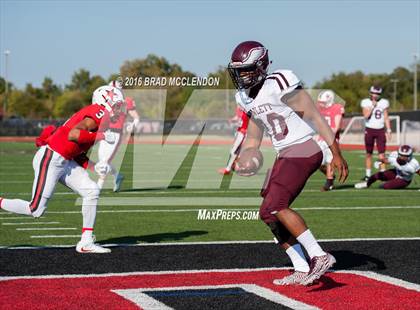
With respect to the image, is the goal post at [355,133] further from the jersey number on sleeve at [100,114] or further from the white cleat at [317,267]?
the white cleat at [317,267]

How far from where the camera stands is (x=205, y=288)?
6.38 metres

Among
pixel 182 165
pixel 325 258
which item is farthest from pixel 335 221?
pixel 182 165

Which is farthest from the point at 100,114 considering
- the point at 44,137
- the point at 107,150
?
the point at 107,150

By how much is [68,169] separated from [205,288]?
2.62 m

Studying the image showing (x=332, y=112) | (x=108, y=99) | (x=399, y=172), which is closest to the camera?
(x=108, y=99)

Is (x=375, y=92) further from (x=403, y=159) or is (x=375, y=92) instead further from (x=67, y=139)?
(x=67, y=139)

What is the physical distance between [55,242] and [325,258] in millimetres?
3671

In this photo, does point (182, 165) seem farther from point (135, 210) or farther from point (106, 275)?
point (106, 275)

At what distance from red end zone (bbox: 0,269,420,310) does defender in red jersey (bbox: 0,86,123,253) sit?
5.13 feet

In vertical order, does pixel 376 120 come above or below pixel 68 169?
above

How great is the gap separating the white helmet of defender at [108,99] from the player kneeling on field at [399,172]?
7.90 metres

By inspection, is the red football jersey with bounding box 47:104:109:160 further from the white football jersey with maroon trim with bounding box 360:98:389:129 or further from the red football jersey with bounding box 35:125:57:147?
the white football jersey with maroon trim with bounding box 360:98:389:129

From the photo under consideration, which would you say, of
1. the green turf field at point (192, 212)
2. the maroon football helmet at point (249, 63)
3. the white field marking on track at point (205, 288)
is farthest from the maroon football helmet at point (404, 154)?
the white field marking on track at point (205, 288)

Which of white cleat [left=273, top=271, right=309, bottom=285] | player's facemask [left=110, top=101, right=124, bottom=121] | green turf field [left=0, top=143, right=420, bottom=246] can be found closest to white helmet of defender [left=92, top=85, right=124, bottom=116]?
player's facemask [left=110, top=101, right=124, bottom=121]
